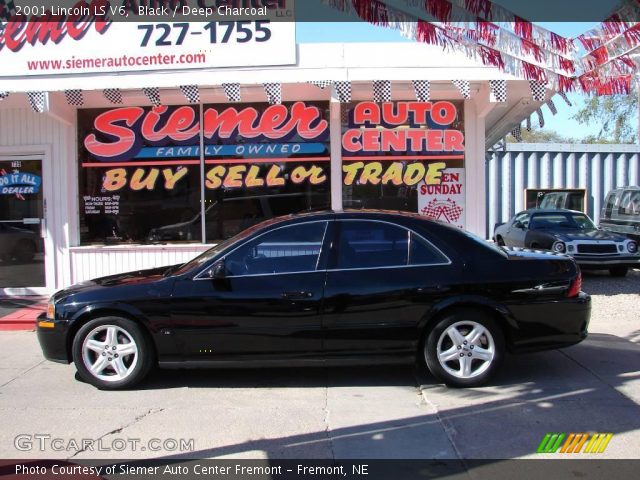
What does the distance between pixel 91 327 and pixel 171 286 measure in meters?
0.80

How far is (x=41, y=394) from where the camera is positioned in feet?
17.1

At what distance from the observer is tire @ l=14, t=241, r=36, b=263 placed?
9516mm

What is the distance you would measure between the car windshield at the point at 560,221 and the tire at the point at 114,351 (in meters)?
10.2

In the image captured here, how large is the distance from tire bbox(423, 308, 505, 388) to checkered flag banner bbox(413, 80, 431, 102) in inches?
166

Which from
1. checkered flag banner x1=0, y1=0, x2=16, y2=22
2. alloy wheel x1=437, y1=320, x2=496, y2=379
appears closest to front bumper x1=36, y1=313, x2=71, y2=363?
alloy wheel x1=437, y1=320, x2=496, y2=379

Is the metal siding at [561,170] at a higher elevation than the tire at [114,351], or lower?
higher

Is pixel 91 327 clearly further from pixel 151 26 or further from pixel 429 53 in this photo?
pixel 429 53

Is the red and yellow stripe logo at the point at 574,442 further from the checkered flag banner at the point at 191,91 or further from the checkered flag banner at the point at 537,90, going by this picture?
the checkered flag banner at the point at 191,91

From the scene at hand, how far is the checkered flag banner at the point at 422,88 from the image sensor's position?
328 inches

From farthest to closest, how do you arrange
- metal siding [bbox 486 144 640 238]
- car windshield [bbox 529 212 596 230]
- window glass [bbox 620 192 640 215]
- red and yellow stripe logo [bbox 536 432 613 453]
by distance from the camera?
metal siding [bbox 486 144 640 238] < window glass [bbox 620 192 640 215] < car windshield [bbox 529 212 596 230] < red and yellow stripe logo [bbox 536 432 613 453]

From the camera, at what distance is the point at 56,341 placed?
5.23 metres

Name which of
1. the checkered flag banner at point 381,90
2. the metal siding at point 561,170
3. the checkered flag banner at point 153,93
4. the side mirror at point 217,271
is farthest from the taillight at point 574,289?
the metal siding at point 561,170

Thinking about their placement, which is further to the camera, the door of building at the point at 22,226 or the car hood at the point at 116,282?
the door of building at the point at 22,226

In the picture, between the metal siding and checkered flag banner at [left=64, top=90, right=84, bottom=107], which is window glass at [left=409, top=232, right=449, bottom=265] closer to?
checkered flag banner at [left=64, top=90, right=84, bottom=107]
